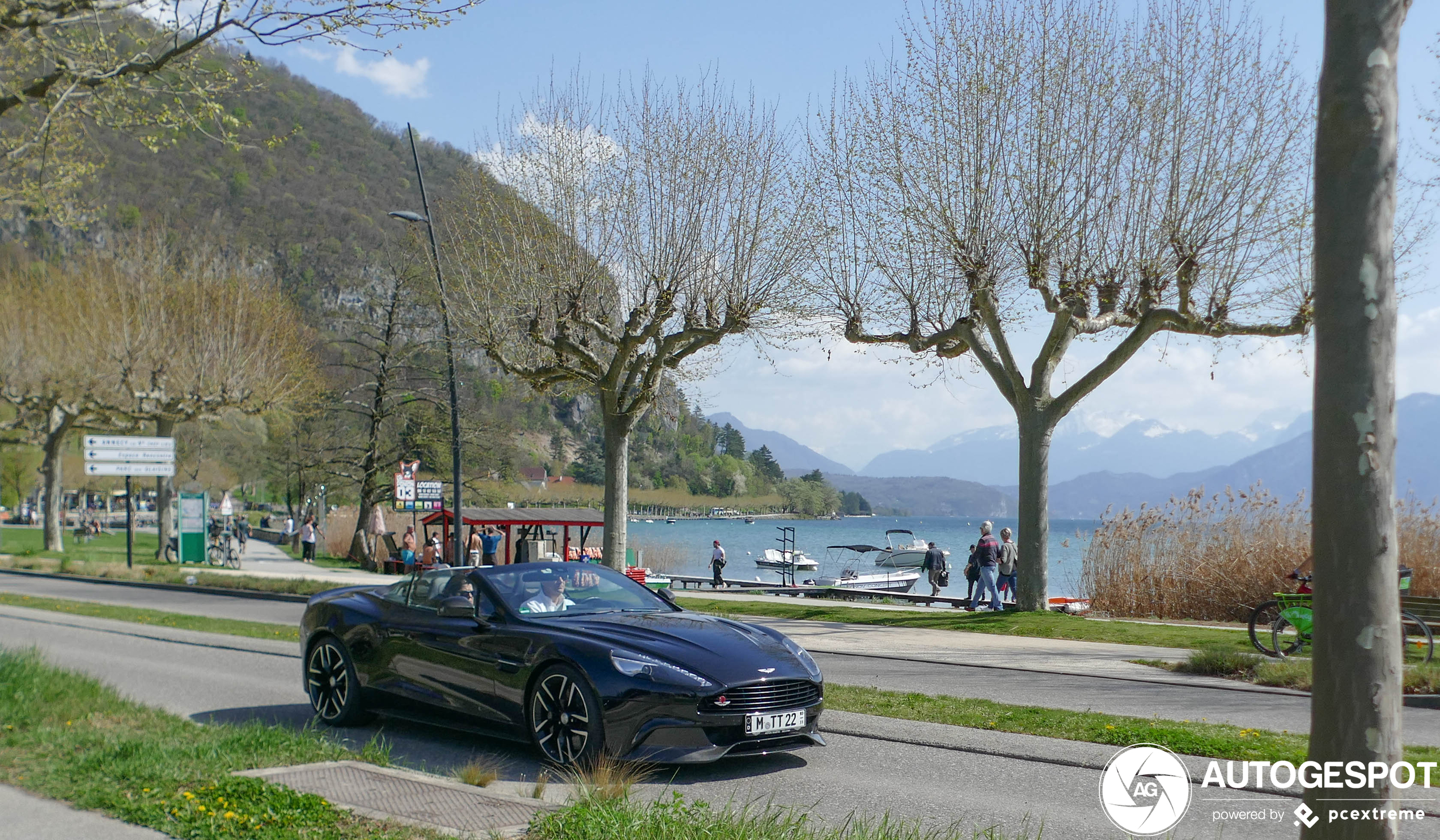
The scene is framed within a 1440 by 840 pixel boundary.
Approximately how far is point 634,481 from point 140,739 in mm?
122701

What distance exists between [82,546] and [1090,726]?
53943mm

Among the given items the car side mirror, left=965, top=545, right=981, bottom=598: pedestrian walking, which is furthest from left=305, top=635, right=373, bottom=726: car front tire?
left=965, top=545, right=981, bottom=598: pedestrian walking

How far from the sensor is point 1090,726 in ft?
28.7

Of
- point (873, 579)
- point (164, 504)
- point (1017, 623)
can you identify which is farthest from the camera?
A: point (873, 579)

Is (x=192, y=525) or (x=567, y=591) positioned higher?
(x=567, y=591)

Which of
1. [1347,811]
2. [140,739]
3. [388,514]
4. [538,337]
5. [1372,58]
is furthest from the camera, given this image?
[388,514]

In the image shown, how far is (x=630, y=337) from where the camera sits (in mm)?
22516

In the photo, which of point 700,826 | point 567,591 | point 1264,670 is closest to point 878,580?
point 1264,670

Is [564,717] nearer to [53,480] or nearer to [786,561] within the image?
[53,480]

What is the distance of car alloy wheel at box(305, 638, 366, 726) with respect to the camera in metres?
9.08

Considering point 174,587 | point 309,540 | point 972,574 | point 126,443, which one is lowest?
point 174,587

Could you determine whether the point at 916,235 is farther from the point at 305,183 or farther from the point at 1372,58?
the point at 305,183

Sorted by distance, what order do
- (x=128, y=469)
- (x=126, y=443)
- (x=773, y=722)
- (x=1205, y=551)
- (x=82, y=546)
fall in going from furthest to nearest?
1. (x=82, y=546)
2. (x=126, y=443)
3. (x=128, y=469)
4. (x=1205, y=551)
5. (x=773, y=722)

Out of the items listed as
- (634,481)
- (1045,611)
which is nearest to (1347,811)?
(1045,611)
